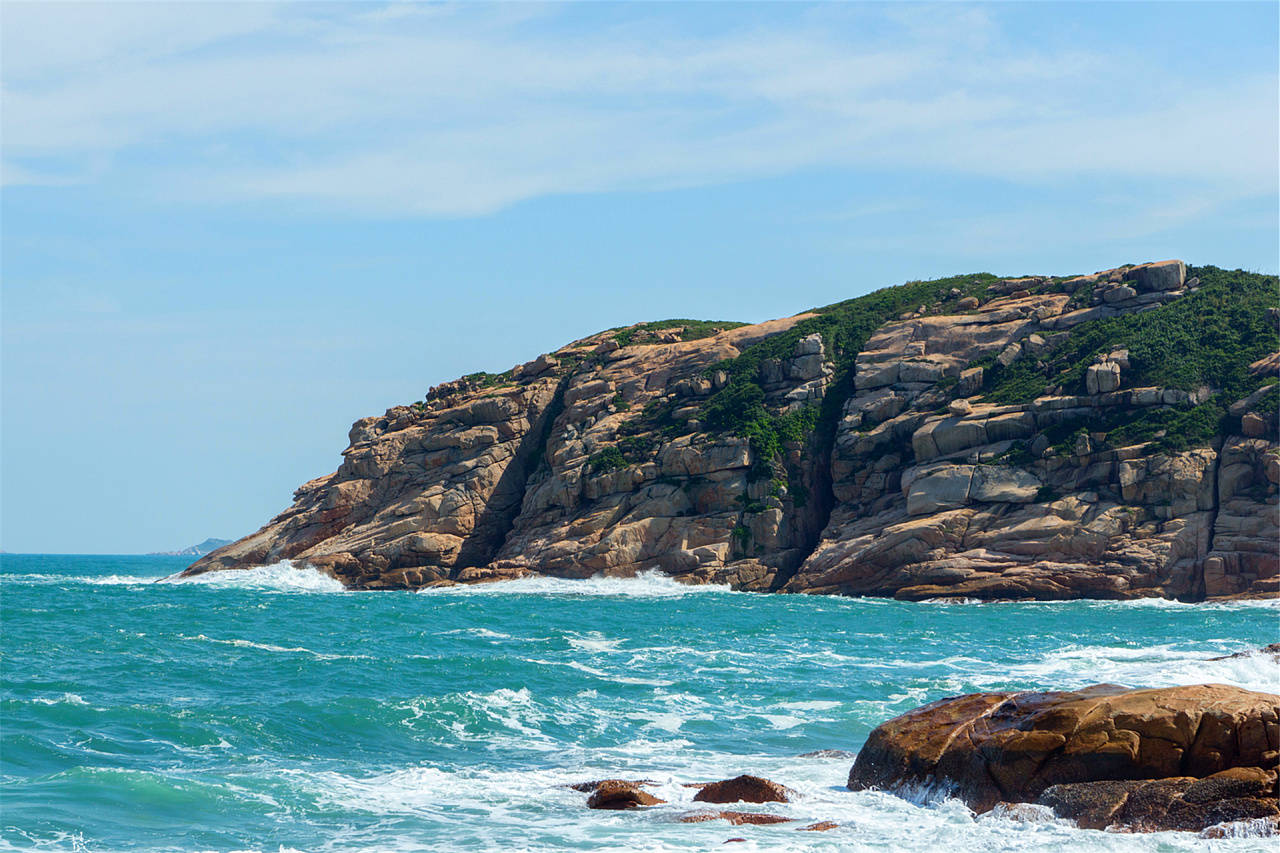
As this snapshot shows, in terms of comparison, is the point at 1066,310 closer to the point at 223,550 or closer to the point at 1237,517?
the point at 1237,517

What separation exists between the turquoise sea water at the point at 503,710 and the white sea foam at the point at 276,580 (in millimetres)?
19318

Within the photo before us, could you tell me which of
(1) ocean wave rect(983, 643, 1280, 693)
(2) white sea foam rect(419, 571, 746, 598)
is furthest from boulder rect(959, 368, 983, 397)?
(1) ocean wave rect(983, 643, 1280, 693)

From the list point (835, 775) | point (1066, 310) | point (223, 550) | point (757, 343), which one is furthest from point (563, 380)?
point (835, 775)

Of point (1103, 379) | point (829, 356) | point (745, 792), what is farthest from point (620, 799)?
point (829, 356)

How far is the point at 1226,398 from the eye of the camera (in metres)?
57.8

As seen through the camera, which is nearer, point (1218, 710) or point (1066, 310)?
point (1218, 710)

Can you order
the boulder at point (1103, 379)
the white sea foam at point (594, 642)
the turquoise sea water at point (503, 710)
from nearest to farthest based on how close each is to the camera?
the turquoise sea water at point (503, 710)
the white sea foam at point (594, 642)
the boulder at point (1103, 379)

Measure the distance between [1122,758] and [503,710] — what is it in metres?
14.1

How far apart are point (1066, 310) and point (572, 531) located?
3270cm

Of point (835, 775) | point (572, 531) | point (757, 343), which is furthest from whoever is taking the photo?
point (757, 343)

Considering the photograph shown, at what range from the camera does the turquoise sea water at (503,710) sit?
52.5 feet

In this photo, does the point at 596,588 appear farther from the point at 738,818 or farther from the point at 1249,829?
the point at 1249,829

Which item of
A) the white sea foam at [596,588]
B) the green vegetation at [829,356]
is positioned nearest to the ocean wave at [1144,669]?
the white sea foam at [596,588]

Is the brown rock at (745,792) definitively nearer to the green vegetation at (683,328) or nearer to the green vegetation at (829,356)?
the green vegetation at (829,356)
